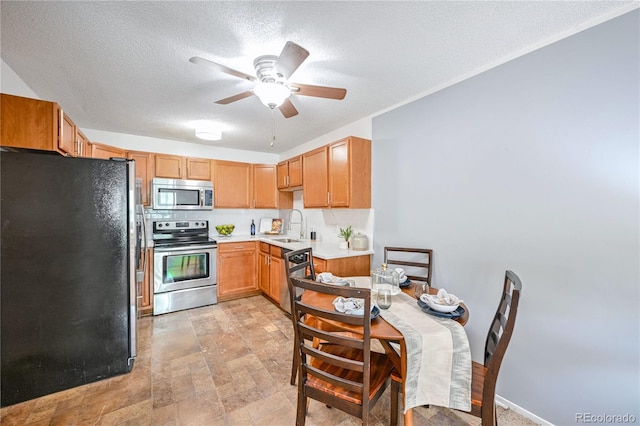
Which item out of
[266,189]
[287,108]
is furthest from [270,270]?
[287,108]

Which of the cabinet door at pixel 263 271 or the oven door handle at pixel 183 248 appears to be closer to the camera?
the oven door handle at pixel 183 248

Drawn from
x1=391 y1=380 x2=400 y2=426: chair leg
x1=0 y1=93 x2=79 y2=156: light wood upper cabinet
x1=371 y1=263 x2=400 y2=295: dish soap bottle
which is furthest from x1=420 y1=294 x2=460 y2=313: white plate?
x1=0 y1=93 x2=79 y2=156: light wood upper cabinet

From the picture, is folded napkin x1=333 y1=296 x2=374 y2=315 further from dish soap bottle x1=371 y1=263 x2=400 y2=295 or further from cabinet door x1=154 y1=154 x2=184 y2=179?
cabinet door x1=154 y1=154 x2=184 y2=179

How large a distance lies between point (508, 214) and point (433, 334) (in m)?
1.18

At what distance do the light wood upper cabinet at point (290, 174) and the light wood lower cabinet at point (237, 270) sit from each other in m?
1.11

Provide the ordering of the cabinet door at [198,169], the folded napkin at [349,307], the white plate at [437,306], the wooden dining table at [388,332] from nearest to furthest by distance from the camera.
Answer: the wooden dining table at [388,332], the folded napkin at [349,307], the white plate at [437,306], the cabinet door at [198,169]

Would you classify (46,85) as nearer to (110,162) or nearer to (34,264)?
(110,162)

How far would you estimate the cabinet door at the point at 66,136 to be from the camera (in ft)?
6.28

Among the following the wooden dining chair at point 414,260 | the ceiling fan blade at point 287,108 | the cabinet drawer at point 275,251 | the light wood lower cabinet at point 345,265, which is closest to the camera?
the ceiling fan blade at point 287,108

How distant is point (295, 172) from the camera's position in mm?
3975

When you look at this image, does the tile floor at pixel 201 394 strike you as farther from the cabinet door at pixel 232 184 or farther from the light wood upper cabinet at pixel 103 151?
the light wood upper cabinet at pixel 103 151

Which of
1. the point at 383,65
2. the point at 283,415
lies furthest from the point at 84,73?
the point at 283,415

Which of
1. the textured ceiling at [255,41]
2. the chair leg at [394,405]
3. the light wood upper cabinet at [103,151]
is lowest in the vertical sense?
the chair leg at [394,405]

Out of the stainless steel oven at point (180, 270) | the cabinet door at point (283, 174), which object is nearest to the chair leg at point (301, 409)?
the stainless steel oven at point (180, 270)
